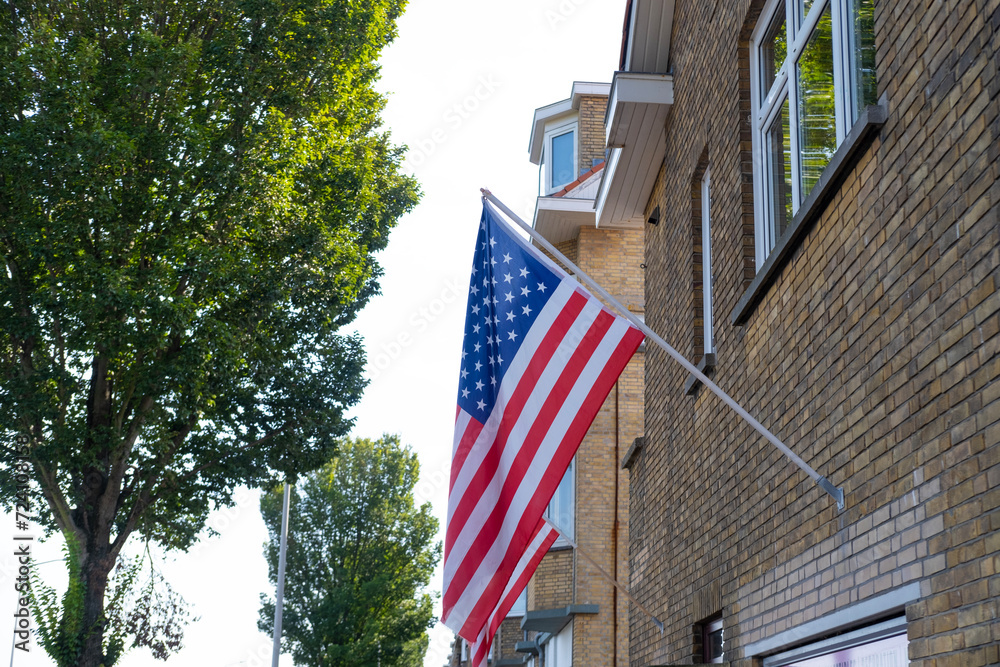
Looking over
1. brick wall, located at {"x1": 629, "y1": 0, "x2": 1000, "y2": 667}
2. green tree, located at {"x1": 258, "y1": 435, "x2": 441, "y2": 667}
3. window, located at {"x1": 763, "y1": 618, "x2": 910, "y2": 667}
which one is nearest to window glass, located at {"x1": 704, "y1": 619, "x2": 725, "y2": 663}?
brick wall, located at {"x1": 629, "y1": 0, "x2": 1000, "y2": 667}

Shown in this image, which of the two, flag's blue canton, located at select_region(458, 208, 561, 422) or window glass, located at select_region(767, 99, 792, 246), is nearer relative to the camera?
flag's blue canton, located at select_region(458, 208, 561, 422)

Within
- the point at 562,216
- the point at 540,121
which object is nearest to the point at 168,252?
the point at 562,216

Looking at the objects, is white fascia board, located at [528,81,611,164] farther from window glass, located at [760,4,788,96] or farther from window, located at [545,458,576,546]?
window glass, located at [760,4,788,96]

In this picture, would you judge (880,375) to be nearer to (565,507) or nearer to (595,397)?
(595,397)

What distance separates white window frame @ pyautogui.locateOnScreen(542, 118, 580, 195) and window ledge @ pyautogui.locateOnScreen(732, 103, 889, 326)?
1844 cm

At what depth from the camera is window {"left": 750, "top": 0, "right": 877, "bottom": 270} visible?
4832 millimetres

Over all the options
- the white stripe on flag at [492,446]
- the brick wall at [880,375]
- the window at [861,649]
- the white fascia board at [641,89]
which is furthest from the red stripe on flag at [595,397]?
the white fascia board at [641,89]

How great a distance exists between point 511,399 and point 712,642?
292 centimetres

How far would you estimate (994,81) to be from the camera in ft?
10.5

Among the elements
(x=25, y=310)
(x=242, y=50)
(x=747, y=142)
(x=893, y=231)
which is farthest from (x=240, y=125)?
(x=893, y=231)

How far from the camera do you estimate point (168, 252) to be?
44.3ft

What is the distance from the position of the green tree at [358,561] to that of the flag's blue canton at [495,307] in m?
31.3

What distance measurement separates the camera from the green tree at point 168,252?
42.1 feet

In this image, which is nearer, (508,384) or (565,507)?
(508,384)
